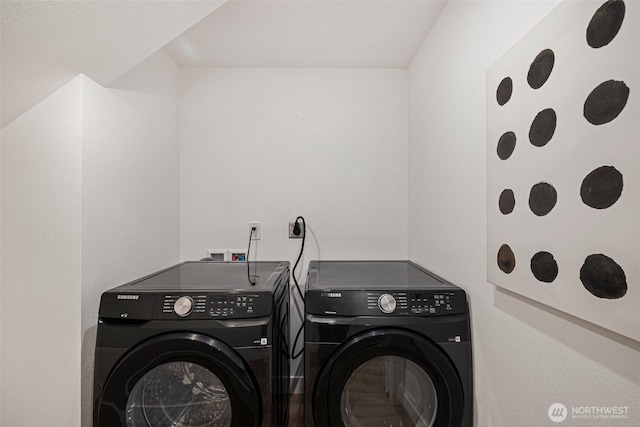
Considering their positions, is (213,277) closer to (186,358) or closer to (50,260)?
(186,358)

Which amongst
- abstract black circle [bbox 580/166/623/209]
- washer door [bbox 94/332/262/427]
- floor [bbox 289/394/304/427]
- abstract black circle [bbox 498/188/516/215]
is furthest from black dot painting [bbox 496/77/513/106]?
floor [bbox 289/394/304/427]

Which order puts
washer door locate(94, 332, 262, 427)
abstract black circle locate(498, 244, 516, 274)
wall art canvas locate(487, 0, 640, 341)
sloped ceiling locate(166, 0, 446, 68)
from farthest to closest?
sloped ceiling locate(166, 0, 446, 68)
washer door locate(94, 332, 262, 427)
abstract black circle locate(498, 244, 516, 274)
wall art canvas locate(487, 0, 640, 341)

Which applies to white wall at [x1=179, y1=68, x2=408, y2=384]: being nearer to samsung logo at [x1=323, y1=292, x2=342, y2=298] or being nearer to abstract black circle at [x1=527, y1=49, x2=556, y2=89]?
samsung logo at [x1=323, y1=292, x2=342, y2=298]

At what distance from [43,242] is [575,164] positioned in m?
1.74

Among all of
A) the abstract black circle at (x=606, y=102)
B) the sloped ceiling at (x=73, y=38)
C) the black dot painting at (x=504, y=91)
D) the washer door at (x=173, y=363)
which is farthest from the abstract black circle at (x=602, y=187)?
the sloped ceiling at (x=73, y=38)

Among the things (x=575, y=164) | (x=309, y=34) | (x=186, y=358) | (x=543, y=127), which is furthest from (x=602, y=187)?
(x=309, y=34)

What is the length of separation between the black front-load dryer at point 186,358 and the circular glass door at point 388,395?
320 millimetres

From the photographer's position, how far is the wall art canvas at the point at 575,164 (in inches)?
25.9

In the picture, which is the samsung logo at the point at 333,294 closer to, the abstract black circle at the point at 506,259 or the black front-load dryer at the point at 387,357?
the black front-load dryer at the point at 387,357

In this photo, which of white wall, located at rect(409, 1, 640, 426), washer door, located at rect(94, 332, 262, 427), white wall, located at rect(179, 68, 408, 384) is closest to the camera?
white wall, located at rect(409, 1, 640, 426)

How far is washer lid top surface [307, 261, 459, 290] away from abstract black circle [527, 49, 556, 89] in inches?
32.3

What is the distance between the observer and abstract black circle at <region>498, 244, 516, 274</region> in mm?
1043

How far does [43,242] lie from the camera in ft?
4.36

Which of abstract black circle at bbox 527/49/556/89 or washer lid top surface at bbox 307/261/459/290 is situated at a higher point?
abstract black circle at bbox 527/49/556/89
